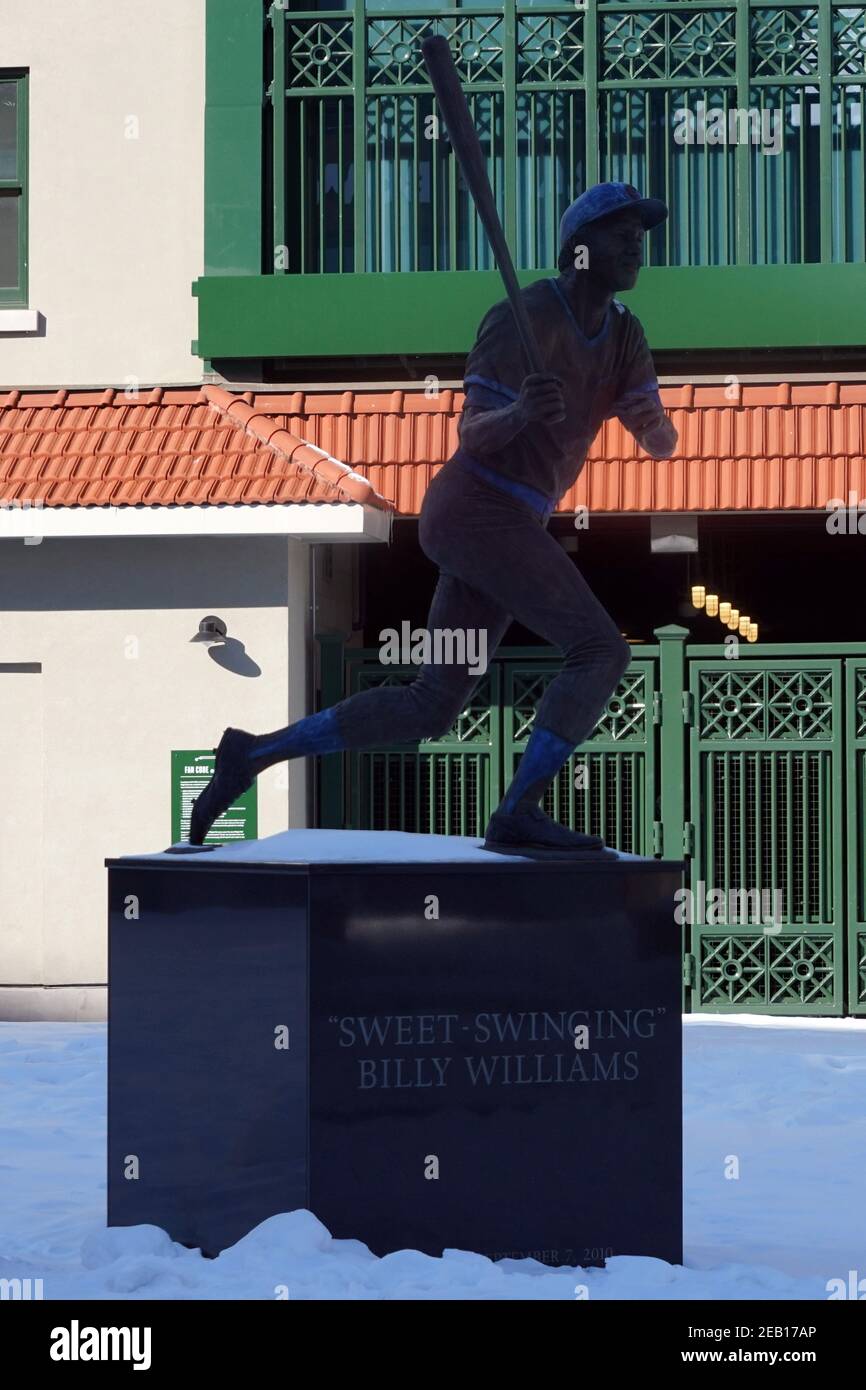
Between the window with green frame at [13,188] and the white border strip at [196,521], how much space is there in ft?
7.41

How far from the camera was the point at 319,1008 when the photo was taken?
576 centimetres

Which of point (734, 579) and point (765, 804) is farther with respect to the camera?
point (734, 579)

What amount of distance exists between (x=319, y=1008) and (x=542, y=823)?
966 mm

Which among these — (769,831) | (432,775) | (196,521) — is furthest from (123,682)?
(769,831)

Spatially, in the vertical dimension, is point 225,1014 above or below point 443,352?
below

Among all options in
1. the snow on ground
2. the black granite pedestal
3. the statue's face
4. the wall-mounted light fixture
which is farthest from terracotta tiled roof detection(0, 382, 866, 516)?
the black granite pedestal

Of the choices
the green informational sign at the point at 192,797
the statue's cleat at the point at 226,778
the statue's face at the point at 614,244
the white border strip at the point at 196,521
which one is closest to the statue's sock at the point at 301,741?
the statue's cleat at the point at 226,778

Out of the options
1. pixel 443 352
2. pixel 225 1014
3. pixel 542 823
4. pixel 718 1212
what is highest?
pixel 443 352

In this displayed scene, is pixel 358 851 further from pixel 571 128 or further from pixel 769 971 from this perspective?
pixel 571 128

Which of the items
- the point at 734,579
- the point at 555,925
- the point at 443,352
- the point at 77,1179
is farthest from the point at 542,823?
the point at 734,579

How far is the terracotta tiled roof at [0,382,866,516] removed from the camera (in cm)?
1175

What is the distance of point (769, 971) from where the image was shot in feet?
39.5

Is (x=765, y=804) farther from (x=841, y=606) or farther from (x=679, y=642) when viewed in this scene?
(x=841, y=606)

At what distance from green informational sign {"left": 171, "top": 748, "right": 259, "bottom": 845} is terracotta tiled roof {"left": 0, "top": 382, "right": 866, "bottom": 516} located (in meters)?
1.62
